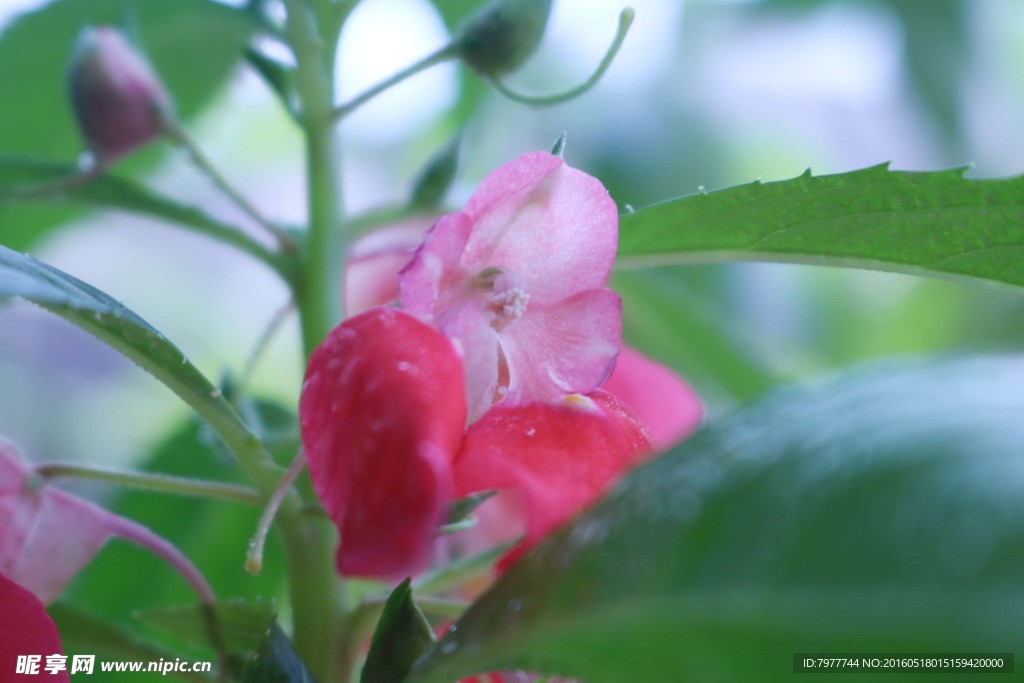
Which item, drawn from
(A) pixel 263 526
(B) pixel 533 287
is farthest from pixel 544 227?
(A) pixel 263 526

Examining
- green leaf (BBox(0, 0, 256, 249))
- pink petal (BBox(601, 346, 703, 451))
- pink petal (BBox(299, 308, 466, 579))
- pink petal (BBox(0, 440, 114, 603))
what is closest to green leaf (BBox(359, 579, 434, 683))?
pink petal (BBox(299, 308, 466, 579))

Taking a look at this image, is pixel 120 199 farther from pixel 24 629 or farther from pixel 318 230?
pixel 24 629

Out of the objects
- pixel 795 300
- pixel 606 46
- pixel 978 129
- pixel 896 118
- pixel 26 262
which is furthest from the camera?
pixel 896 118

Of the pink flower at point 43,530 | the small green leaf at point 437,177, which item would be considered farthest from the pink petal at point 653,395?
the pink flower at point 43,530

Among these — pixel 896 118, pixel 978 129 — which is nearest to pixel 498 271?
pixel 978 129

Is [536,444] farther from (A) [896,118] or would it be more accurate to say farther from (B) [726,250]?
(A) [896,118]

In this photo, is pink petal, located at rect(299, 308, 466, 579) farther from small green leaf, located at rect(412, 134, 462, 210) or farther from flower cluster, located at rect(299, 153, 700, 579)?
small green leaf, located at rect(412, 134, 462, 210)

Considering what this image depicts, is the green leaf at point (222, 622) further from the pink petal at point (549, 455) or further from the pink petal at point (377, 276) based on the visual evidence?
the pink petal at point (377, 276)
